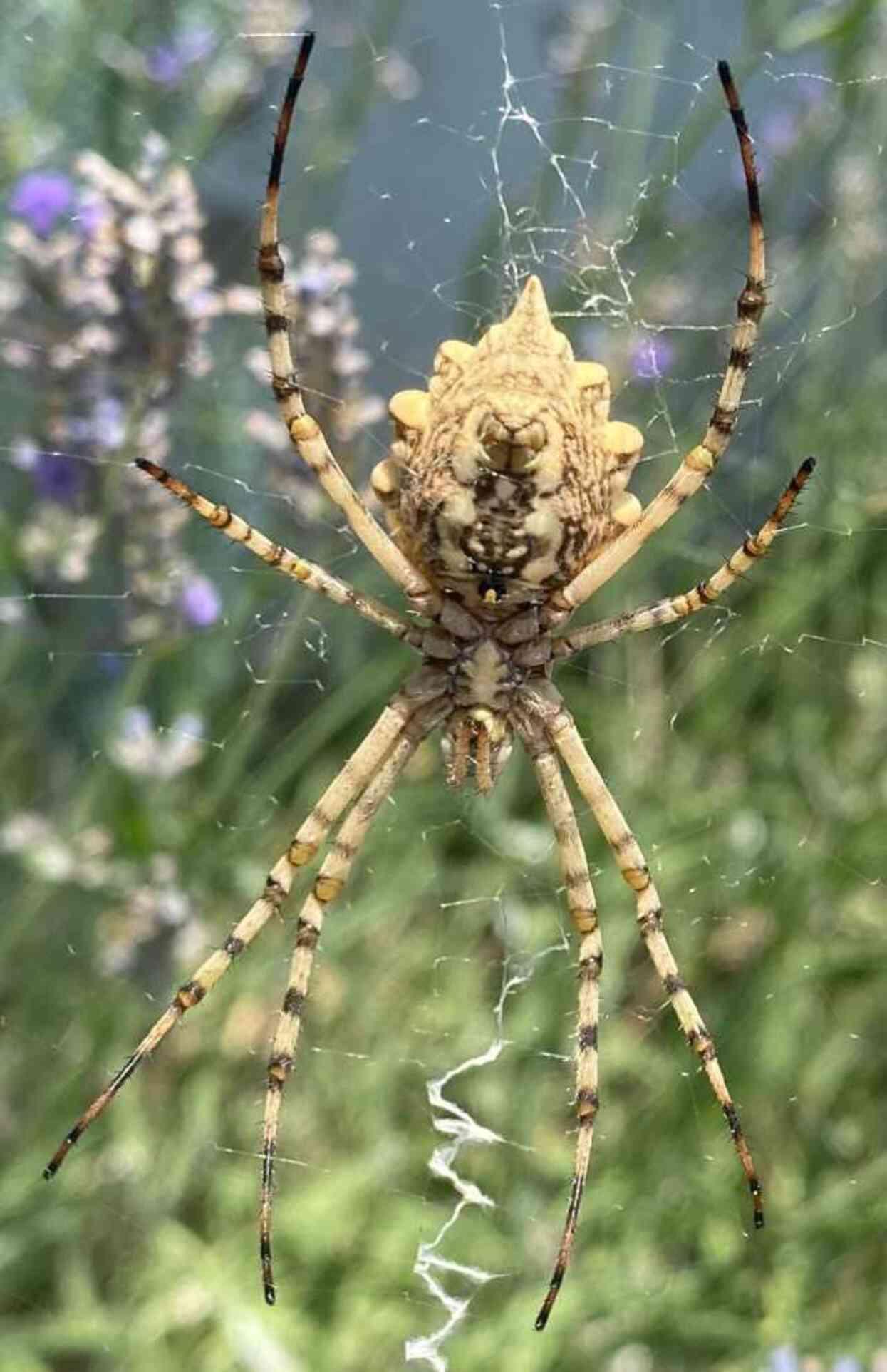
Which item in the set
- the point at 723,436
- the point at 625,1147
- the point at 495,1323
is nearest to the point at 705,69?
the point at 723,436

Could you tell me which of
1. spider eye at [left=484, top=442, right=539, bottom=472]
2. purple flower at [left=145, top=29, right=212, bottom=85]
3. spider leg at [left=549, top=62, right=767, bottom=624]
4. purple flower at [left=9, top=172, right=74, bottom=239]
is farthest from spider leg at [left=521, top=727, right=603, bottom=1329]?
purple flower at [left=145, top=29, right=212, bottom=85]

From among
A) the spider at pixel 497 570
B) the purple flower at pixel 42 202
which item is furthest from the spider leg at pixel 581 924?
the purple flower at pixel 42 202

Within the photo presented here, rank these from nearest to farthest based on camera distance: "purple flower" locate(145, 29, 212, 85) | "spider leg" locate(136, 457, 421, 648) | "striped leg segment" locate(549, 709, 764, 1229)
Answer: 1. "spider leg" locate(136, 457, 421, 648)
2. "striped leg segment" locate(549, 709, 764, 1229)
3. "purple flower" locate(145, 29, 212, 85)

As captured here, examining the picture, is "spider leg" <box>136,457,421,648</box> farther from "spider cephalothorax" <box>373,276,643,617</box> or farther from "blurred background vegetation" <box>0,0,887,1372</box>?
"blurred background vegetation" <box>0,0,887,1372</box>

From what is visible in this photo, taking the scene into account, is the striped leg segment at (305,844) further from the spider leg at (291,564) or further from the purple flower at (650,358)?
the purple flower at (650,358)

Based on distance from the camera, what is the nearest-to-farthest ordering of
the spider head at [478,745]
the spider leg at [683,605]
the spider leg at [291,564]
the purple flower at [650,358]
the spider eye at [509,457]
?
the spider eye at [509,457] < the spider leg at [683,605] < the spider leg at [291,564] < the spider head at [478,745] < the purple flower at [650,358]
